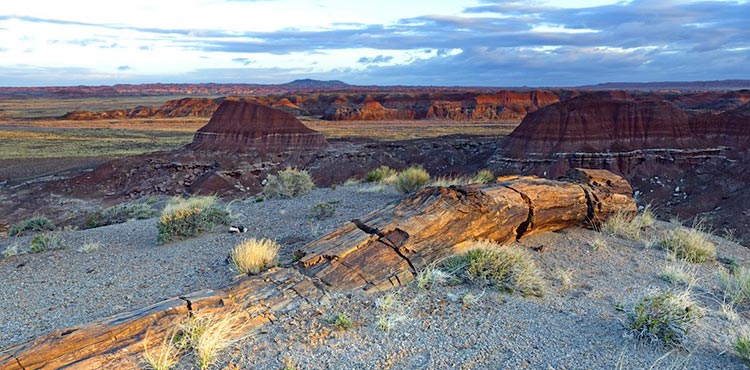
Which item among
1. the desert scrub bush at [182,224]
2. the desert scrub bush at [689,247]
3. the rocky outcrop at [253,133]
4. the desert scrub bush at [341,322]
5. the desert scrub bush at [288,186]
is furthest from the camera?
the rocky outcrop at [253,133]

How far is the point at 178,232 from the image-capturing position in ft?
27.9

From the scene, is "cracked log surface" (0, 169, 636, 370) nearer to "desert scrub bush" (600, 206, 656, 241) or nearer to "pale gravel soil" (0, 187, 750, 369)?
"desert scrub bush" (600, 206, 656, 241)

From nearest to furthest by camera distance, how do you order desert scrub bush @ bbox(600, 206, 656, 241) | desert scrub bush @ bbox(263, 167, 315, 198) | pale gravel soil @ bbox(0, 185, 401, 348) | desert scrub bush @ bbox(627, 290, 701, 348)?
desert scrub bush @ bbox(627, 290, 701, 348) < pale gravel soil @ bbox(0, 185, 401, 348) < desert scrub bush @ bbox(600, 206, 656, 241) < desert scrub bush @ bbox(263, 167, 315, 198)

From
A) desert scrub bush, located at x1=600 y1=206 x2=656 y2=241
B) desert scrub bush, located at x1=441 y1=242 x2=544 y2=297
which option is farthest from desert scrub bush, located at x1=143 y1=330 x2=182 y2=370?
desert scrub bush, located at x1=600 y1=206 x2=656 y2=241

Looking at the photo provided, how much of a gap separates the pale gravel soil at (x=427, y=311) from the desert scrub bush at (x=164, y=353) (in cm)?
9

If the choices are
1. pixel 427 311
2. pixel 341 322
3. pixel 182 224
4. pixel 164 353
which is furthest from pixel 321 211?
pixel 164 353

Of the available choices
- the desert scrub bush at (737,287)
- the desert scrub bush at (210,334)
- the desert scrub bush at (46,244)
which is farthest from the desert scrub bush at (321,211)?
the desert scrub bush at (737,287)

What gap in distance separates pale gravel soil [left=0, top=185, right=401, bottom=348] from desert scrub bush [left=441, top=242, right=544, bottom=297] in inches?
78.7

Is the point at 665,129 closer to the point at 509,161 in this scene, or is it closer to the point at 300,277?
the point at 509,161

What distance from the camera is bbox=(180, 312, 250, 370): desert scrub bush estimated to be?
405 centimetres

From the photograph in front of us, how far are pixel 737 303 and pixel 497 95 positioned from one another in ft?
278

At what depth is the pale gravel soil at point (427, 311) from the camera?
4.21m

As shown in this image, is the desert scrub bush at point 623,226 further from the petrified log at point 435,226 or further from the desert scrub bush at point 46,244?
the desert scrub bush at point 46,244

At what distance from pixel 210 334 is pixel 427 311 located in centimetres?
190
